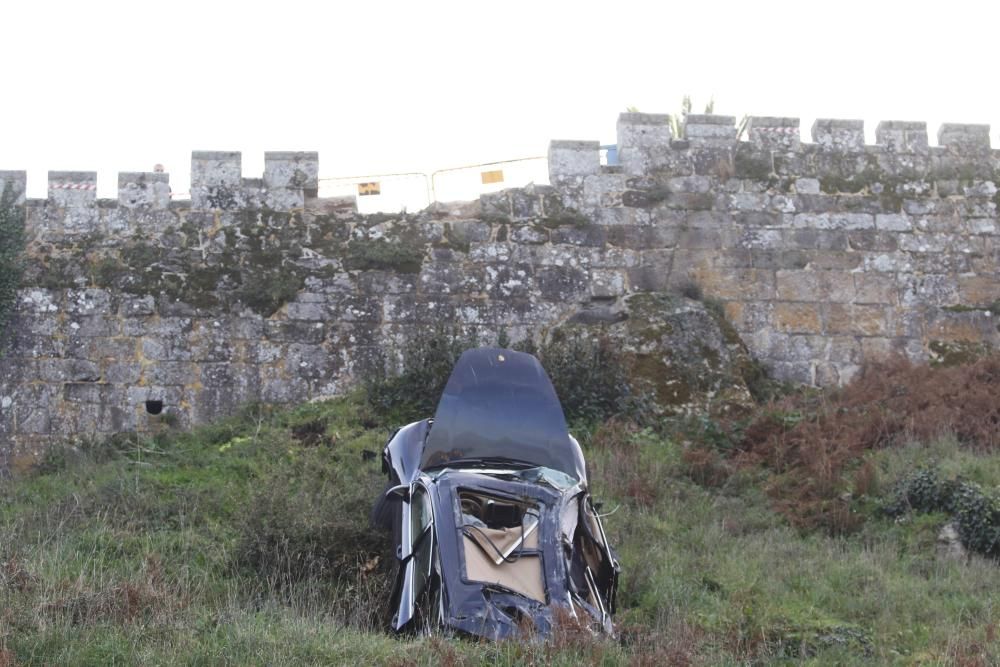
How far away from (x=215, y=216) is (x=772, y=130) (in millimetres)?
6121

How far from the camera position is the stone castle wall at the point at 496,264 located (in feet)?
45.6

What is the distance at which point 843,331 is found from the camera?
14.9 m

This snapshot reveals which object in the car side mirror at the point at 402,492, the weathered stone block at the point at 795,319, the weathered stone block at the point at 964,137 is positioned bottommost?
the car side mirror at the point at 402,492

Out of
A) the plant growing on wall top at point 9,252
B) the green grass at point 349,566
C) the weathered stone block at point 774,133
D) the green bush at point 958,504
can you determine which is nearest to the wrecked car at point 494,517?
the green grass at point 349,566

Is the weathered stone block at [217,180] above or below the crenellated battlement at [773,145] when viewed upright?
below

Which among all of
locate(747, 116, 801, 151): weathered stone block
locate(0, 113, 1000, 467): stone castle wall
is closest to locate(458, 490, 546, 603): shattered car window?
locate(0, 113, 1000, 467): stone castle wall

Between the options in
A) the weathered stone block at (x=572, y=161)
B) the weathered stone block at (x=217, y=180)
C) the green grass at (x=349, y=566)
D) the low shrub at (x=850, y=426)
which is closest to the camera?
the green grass at (x=349, y=566)

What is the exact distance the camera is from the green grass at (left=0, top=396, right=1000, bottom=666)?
7.40 m

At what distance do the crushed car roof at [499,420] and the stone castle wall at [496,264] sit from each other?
187 inches

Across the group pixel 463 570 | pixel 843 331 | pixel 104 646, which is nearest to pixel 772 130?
pixel 843 331

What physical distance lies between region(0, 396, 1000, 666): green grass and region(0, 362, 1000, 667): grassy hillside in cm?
2

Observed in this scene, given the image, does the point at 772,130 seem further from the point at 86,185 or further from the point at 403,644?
the point at 403,644

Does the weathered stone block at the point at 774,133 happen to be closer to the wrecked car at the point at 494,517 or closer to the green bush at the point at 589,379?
the green bush at the point at 589,379

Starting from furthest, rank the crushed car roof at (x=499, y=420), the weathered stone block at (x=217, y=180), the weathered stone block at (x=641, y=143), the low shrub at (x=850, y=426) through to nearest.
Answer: the weathered stone block at (x=641, y=143), the weathered stone block at (x=217, y=180), the low shrub at (x=850, y=426), the crushed car roof at (x=499, y=420)
